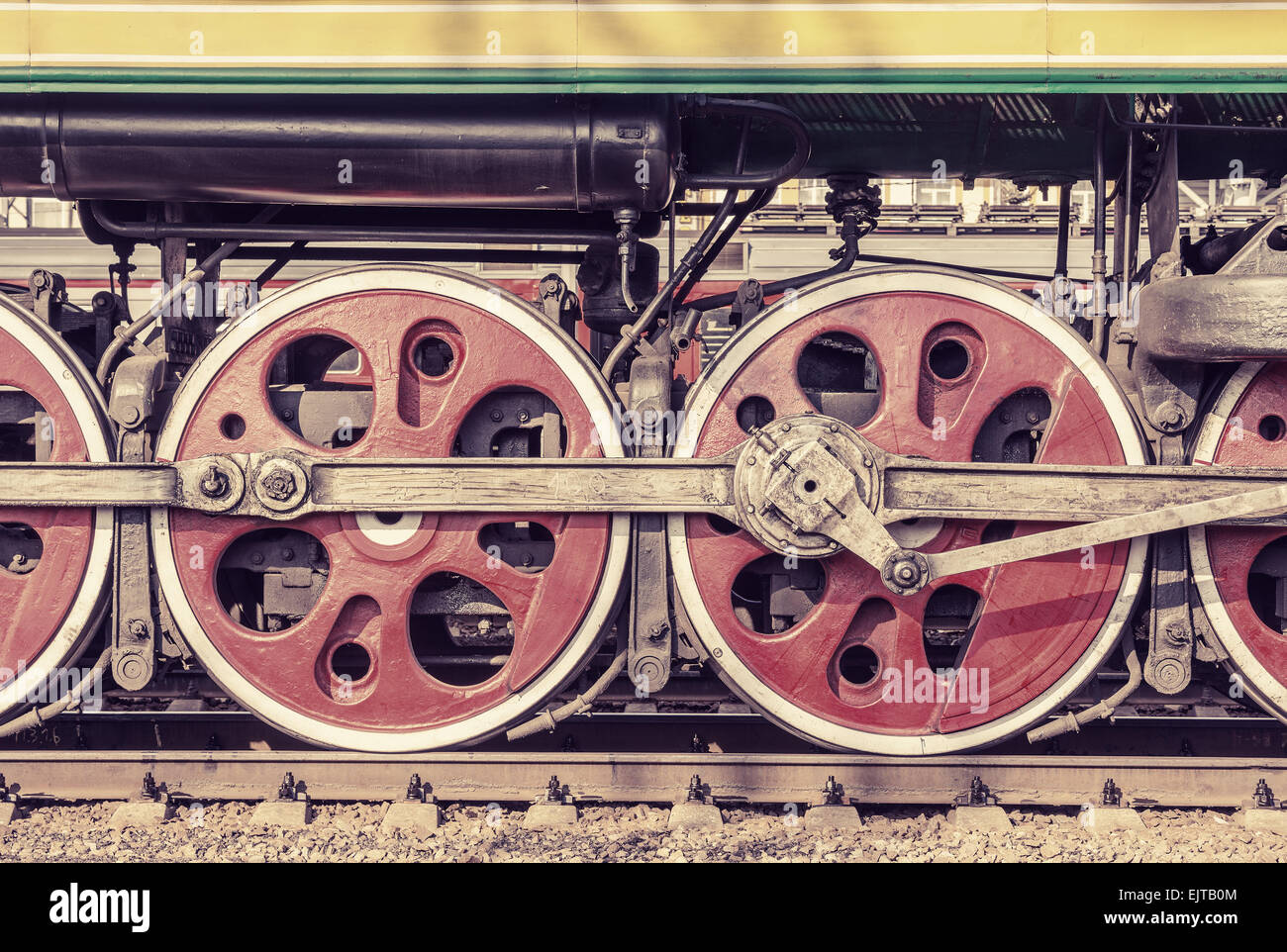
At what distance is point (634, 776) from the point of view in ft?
11.6

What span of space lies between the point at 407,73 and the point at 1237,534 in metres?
2.97

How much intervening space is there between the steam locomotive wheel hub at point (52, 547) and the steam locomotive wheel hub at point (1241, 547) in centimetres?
359

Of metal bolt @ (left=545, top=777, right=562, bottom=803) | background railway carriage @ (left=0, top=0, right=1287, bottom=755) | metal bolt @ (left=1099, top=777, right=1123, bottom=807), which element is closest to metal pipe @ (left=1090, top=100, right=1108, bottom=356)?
background railway carriage @ (left=0, top=0, right=1287, bottom=755)

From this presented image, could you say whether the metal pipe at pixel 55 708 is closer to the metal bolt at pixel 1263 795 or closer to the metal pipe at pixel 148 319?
the metal pipe at pixel 148 319

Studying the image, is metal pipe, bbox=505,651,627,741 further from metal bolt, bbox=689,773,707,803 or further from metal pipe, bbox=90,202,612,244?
metal pipe, bbox=90,202,612,244

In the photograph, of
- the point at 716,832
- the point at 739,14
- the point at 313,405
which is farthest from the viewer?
the point at 313,405

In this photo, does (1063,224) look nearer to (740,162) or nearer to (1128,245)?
(1128,245)

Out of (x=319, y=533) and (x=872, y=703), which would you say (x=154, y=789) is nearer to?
(x=319, y=533)

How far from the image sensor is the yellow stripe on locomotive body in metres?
2.92

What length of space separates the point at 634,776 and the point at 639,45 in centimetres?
234

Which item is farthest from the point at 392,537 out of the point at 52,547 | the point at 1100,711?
the point at 1100,711

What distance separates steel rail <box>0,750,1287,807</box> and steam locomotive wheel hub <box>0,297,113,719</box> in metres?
0.37

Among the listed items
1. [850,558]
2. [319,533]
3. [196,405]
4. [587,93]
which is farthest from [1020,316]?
[196,405]

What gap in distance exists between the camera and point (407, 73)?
2938 millimetres
